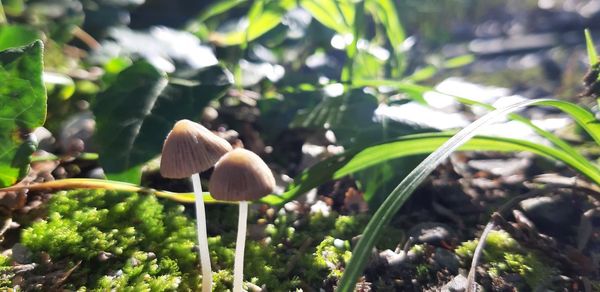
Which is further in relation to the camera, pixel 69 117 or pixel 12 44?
pixel 69 117

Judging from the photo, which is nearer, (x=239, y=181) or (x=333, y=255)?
(x=239, y=181)

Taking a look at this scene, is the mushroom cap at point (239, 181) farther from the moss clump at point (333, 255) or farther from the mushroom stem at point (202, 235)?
the moss clump at point (333, 255)

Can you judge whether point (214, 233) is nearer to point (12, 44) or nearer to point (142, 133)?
point (142, 133)

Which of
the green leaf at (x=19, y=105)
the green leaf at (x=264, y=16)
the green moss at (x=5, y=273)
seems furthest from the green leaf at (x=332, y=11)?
the green moss at (x=5, y=273)

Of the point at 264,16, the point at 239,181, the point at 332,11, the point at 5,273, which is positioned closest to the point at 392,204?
the point at 239,181

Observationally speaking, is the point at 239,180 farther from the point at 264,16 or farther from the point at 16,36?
the point at 264,16

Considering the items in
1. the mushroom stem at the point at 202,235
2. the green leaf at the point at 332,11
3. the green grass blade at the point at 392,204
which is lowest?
the mushroom stem at the point at 202,235

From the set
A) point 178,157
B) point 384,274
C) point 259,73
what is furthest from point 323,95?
point 178,157
